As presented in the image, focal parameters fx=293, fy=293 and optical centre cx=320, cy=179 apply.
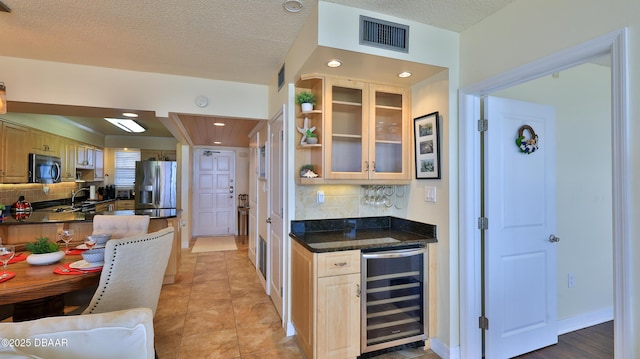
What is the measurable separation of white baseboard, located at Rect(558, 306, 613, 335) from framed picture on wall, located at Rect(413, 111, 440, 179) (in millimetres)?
1821

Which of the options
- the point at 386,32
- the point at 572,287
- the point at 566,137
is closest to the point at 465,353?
the point at 572,287

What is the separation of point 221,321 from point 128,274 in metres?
1.32

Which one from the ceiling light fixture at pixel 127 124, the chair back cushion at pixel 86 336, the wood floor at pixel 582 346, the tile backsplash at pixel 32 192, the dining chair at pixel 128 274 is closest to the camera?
the chair back cushion at pixel 86 336

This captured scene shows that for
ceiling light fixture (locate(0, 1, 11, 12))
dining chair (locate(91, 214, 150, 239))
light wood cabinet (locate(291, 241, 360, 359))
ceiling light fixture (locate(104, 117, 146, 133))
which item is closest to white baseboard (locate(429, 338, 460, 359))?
light wood cabinet (locate(291, 241, 360, 359))

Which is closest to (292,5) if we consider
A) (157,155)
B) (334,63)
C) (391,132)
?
(334,63)

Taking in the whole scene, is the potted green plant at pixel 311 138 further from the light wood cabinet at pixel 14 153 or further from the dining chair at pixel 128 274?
the light wood cabinet at pixel 14 153

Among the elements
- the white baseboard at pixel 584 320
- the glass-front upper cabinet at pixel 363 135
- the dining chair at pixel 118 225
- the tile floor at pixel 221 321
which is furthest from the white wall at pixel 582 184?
the dining chair at pixel 118 225

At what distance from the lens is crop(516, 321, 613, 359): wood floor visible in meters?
2.28

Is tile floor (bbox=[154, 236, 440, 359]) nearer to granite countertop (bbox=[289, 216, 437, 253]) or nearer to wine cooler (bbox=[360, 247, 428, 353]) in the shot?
wine cooler (bbox=[360, 247, 428, 353])

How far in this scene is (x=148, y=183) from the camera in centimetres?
591

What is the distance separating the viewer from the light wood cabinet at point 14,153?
3740 mm

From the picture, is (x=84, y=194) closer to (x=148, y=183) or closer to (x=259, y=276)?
(x=148, y=183)

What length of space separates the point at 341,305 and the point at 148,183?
5.33 m

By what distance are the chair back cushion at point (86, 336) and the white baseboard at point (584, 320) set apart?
3.25 m
